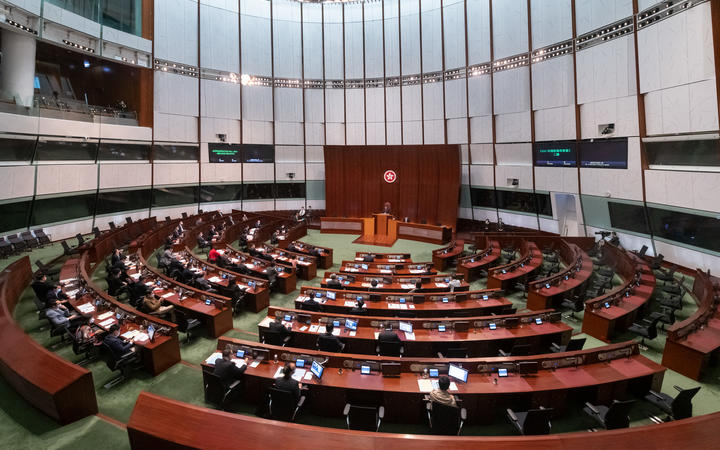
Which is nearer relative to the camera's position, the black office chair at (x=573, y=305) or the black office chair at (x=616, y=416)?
the black office chair at (x=616, y=416)

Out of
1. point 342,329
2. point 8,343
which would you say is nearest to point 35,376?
point 8,343

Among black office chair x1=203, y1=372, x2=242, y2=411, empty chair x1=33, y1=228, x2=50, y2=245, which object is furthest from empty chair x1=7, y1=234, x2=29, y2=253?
black office chair x1=203, y1=372, x2=242, y2=411

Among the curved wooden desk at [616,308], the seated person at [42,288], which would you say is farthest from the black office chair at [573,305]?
the seated person at [42,288]

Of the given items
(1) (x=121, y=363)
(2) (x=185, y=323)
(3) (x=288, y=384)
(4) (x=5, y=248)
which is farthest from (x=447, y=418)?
(4) (x=5, y=248)

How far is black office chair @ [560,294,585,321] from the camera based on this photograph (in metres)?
8.62

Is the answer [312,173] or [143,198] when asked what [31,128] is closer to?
[143,198]

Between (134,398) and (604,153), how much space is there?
16.4 metres

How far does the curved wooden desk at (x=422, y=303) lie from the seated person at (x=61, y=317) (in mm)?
4334

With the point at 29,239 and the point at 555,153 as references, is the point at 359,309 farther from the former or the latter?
the point at 29,239

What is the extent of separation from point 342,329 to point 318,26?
67.3 ft

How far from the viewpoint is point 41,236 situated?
1352cm

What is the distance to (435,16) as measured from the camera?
19.2m

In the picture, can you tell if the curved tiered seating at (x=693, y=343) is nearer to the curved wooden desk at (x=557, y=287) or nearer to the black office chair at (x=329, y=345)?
the curved wooden desk at (x=557, y=287)

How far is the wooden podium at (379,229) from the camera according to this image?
1775 centimetres
